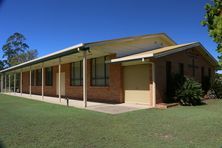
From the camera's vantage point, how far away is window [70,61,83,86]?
19859mm

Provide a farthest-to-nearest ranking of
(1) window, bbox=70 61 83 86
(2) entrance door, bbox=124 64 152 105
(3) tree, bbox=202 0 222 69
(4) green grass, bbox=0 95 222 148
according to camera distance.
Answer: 1. (1) window, bbox=70 61 83 86
2. (2) entrance door, bbox=124 64 152 105
3. (3) tree, bbox=202 0 222 69
4. (4) green grass, bbox=0 95 222 148

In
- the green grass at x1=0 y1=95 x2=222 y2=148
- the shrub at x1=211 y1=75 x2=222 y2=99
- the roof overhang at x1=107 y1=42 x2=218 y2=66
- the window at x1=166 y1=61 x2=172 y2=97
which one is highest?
the roof overhang at x1=107 y1=42 x2=218 y2=66

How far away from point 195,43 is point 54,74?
45.6ft

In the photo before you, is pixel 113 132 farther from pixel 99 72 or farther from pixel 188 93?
pixel 99 72

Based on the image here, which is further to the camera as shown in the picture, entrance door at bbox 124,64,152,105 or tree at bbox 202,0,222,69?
entrance door at bbox 124,64,152,105

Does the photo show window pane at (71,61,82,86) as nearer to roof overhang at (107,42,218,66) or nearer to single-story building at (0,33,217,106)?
single-story building at (0,33,217,106)

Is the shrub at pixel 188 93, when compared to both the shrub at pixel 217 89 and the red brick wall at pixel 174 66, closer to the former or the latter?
the red brick wall at pixel 174 66

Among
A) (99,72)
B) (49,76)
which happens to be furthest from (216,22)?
(49,76)

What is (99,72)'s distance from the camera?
56.2 feet

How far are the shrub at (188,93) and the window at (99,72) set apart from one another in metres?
4.91

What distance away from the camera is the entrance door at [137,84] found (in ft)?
46.2

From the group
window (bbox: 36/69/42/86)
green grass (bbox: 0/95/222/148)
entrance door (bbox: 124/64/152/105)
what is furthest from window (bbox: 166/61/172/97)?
window (bbox: 36/69/42/86)

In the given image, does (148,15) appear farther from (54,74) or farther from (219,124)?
(219,124)

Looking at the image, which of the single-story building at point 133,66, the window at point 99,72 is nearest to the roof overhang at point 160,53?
the single-story building at point 133,66
